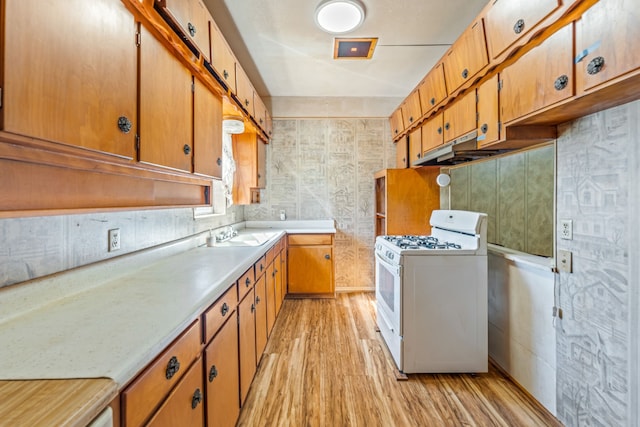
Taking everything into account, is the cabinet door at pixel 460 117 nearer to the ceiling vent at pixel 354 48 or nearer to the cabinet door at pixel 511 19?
the cabinet door at pixel 511 19

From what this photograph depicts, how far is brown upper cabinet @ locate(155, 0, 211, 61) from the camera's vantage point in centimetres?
119

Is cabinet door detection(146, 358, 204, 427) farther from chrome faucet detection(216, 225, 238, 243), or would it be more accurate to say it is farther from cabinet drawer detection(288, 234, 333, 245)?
cabinet drawer detection(288, 234, 333, 245)

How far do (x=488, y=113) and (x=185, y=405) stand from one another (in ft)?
6.96

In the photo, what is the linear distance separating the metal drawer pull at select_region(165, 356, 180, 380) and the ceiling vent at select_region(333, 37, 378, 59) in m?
2.50

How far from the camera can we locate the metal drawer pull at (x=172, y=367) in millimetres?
811

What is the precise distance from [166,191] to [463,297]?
2.01 metres

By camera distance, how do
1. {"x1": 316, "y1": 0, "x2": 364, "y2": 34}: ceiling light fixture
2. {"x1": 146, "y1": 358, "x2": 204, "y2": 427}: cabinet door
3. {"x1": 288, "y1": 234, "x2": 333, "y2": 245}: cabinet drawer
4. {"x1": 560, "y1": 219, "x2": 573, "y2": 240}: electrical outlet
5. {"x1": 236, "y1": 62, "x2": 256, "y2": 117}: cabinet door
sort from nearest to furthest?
{"x1": 146, "y1": 358, "x2": 204, "y2": 427}: cabinet door < {"x1": 560, "y1": 219, "x2": 573, "y2": 240}: electrical outlet < {"x1": 316, "y1": 0, "x2": 364, "y2": 34}: ceiling light fixture < {"x1": 236, "y1": 62, "x2": 256, "y2": 117}: cabinet door < {"x1": 288, "y1": 234, "x2": 333, "y2": 245}: cabinet drawer

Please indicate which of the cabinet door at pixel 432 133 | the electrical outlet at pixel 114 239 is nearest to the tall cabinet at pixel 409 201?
the cabinet door at pixel 432 133

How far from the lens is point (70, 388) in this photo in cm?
55

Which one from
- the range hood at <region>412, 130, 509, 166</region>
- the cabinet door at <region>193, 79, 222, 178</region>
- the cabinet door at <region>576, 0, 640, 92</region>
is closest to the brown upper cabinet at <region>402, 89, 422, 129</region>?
the range hood at <region>412, 130, 509, 166</region>

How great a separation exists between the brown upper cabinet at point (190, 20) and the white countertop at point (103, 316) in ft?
3.66

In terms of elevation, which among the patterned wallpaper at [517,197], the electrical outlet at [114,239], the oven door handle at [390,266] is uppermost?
the patterned wallpaper at [517,197]

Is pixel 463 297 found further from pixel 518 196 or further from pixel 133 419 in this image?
pixel 133 419

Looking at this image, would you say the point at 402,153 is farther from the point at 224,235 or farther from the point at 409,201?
the point at 224,235
